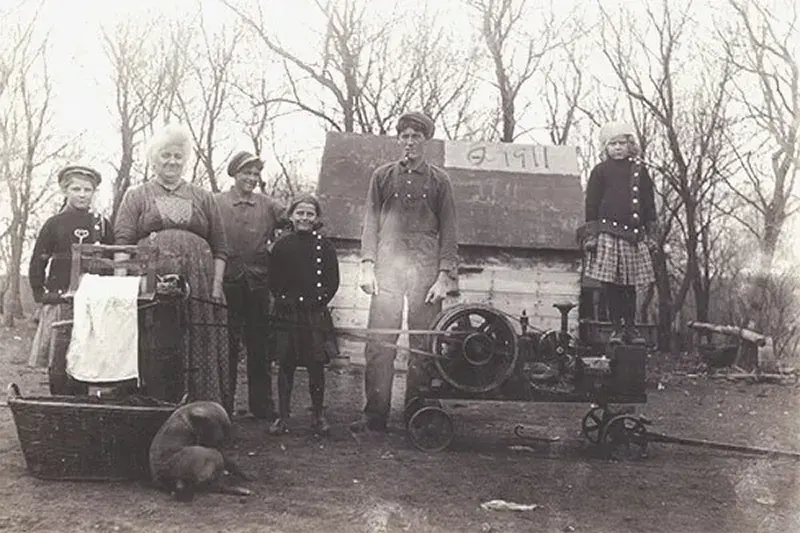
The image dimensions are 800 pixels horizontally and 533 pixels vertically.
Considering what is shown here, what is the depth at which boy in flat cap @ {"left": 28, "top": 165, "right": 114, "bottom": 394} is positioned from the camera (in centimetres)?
532

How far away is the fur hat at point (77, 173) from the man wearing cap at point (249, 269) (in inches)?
46.5

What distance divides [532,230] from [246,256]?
550 centimetres

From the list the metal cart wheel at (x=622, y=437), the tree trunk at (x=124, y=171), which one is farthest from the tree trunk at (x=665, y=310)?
the tree trunk at (x=124, y=171)

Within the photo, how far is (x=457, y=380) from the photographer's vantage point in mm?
5785

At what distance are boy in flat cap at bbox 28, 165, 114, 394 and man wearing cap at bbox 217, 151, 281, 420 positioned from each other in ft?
3.65

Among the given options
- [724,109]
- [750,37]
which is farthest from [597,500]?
[724,109]

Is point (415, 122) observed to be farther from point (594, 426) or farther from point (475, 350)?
point (594, 426)

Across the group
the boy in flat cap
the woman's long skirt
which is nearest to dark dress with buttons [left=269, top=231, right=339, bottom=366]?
the woman's long skirt

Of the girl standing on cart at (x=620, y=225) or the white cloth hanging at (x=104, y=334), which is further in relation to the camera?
the girl standing on cart at (x=620, y=225)

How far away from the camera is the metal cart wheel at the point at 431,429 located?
19.0 feet

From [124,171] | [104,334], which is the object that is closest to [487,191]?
[104,334]

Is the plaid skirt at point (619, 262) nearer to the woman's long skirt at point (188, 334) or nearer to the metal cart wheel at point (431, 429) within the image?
the metal cart wheel at point (431, 429)

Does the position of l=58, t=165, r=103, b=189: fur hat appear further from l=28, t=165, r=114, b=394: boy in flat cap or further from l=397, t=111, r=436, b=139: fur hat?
l=397, t=111, r=436, b=139: fur hat

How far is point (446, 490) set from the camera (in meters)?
4.71
